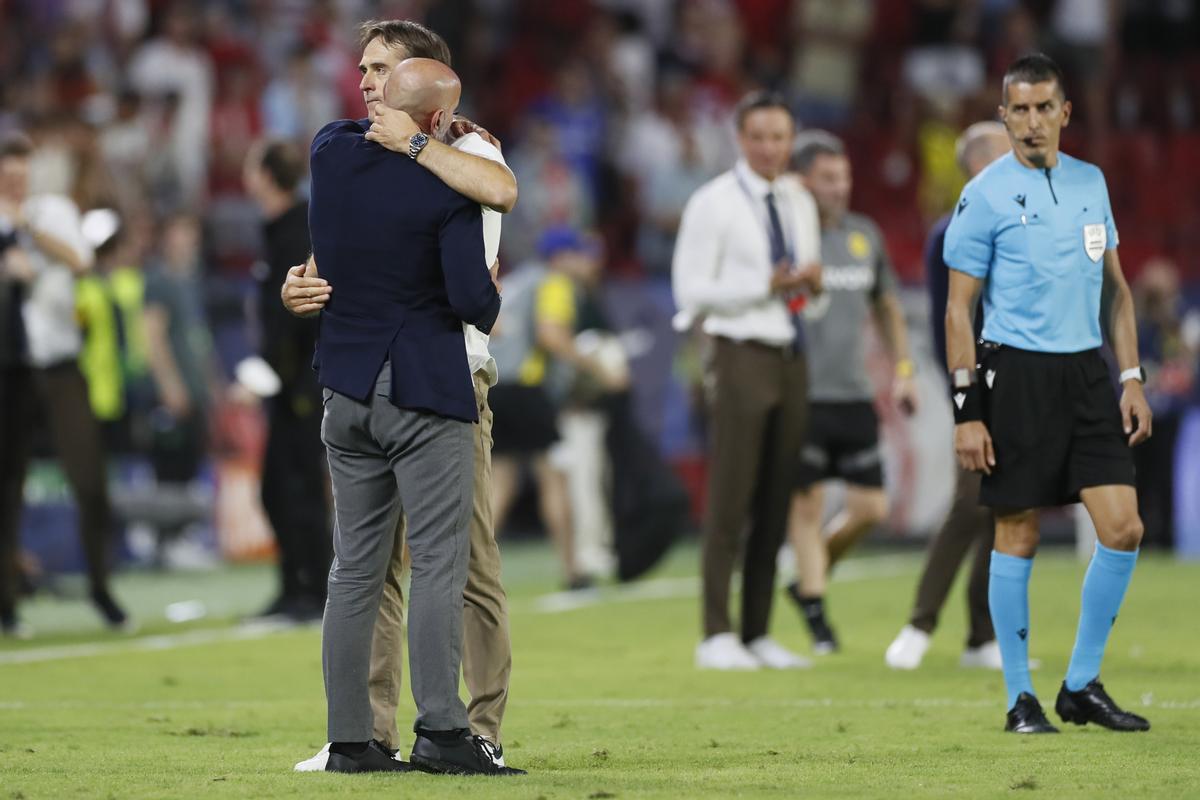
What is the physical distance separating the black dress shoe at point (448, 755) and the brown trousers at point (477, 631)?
0.24 meters

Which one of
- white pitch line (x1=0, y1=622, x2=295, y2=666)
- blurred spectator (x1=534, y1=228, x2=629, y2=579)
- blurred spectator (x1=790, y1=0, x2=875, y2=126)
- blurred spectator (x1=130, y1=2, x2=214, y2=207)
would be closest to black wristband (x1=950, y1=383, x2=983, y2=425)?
white pitch line (x1=0, y1=622, x2=295, y2=666)

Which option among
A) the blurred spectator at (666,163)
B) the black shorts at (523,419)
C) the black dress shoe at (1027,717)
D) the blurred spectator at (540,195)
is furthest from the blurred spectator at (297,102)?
the black dress shoe at (1027,717)

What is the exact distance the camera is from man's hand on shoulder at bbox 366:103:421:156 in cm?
604

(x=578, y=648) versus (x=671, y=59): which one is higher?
(x=671, y=59)

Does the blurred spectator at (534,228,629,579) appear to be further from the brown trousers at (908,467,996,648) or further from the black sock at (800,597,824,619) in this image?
the brown trousers at (908,467,996,648)

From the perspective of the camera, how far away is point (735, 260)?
9.90 metres

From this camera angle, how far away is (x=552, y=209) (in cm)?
2005

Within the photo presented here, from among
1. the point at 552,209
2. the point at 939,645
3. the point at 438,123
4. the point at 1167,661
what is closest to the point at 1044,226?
the point at 438,123

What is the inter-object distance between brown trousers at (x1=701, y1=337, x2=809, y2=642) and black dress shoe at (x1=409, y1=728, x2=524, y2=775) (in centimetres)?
375

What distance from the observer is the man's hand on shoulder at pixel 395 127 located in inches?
238

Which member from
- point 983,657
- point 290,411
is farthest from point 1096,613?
point 290,411

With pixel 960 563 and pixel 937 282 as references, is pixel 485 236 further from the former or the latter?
pixel 960 563

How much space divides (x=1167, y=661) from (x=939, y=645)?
4.42ft

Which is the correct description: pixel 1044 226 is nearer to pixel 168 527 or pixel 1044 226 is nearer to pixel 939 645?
pixel 939 645
